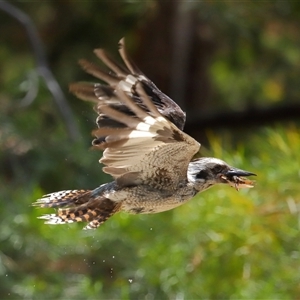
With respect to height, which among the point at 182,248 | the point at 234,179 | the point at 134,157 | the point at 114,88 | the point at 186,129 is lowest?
the point at 186,129

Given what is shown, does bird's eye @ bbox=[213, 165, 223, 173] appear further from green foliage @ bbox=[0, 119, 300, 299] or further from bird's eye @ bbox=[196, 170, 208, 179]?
green foliage @ bbox=[0, 119, 300, 299]

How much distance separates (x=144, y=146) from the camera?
1.63 meters

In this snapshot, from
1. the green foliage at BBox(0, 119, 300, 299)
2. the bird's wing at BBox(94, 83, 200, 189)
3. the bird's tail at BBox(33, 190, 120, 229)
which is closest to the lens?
the bird's wing at BBox(94, 83, 200, 189)

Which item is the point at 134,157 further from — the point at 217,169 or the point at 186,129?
the point at 186,129

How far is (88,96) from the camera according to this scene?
1588 millimetres

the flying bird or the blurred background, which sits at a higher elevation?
the flying bird

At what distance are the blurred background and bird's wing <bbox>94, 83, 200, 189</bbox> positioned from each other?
892 mm

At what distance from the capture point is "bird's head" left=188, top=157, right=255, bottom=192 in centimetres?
182

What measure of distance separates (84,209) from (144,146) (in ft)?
0.79

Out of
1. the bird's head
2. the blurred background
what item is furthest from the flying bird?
the blurred background

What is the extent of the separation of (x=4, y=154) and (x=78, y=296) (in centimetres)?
98

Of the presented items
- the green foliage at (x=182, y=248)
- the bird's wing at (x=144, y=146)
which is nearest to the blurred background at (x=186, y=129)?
the green foliage at (x=182, y=248)

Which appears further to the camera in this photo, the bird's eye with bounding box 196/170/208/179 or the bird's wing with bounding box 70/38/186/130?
the bird's eye with bounding box 196/170/208/179

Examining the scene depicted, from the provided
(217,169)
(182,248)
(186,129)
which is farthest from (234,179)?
(186,129)
